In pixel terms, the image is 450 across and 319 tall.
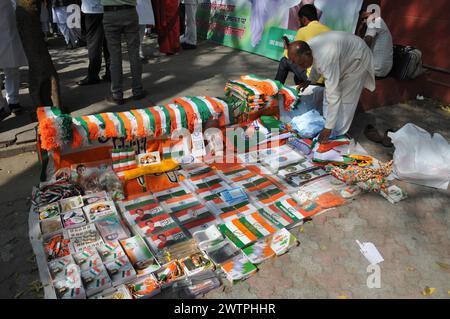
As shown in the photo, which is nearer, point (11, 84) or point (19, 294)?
point (19, 294)

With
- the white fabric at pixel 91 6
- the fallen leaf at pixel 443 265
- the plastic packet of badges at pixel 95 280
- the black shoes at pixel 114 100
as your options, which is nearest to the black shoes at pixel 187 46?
the white fabric at pixel 91 6

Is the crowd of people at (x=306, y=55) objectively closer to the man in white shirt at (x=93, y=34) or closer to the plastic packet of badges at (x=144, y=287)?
the man in white shirt at (x=93, y=34)

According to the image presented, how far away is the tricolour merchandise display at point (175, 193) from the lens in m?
2.23

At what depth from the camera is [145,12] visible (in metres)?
6.02

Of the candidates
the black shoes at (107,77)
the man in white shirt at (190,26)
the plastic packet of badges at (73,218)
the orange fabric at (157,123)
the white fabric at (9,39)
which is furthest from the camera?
the man in white shirt at (190,26)

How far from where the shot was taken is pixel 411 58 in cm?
467

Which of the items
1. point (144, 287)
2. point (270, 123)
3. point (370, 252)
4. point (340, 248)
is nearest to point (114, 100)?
point (270, 123)

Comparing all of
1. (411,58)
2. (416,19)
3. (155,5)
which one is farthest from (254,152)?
(155,5)

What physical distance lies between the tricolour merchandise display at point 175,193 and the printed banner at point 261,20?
220 centimetres

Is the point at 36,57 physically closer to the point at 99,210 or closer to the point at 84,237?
the point at 99,210

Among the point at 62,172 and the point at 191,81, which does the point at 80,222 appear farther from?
the point at 191,81

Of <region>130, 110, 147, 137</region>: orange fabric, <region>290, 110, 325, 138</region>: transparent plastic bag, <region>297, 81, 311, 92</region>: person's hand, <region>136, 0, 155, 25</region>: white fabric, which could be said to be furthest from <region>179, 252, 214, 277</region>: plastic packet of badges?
<region>136, 0, 155, 25</region>: white fabric

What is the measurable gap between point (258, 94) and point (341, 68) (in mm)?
842
